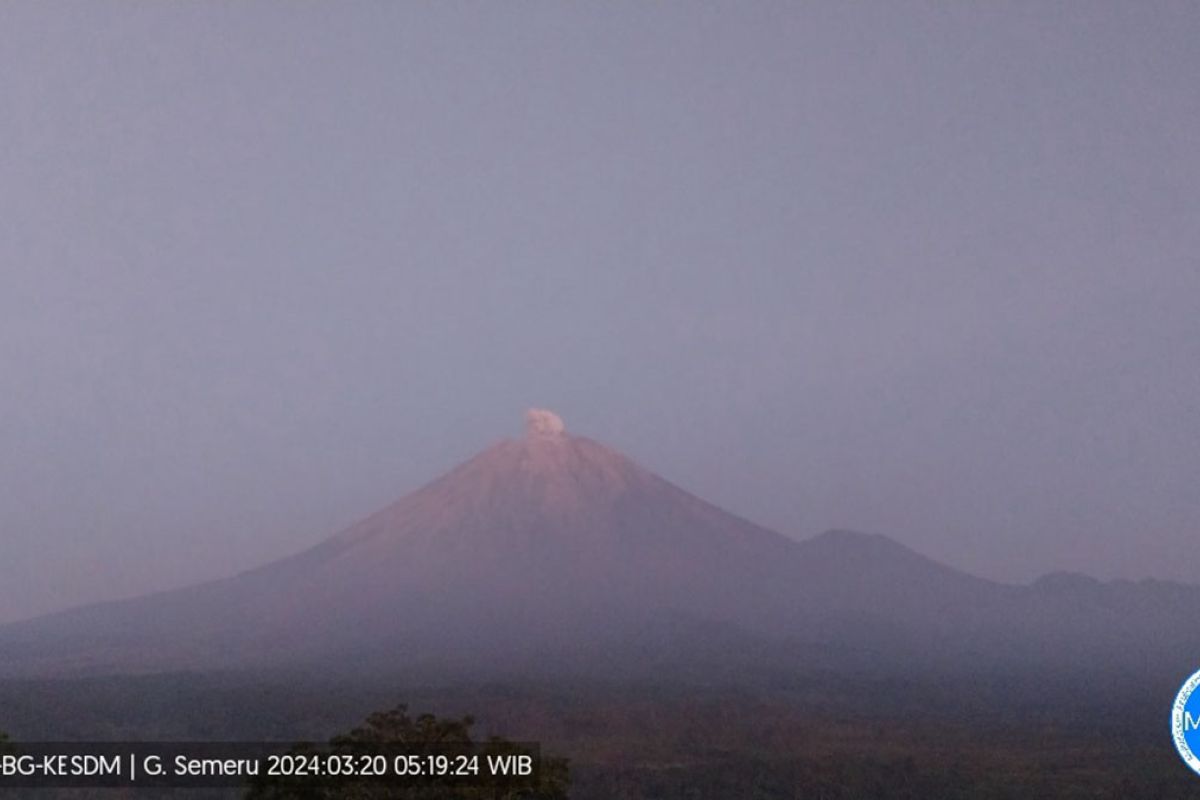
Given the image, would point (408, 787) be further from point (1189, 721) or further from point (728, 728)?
point (728, 728)

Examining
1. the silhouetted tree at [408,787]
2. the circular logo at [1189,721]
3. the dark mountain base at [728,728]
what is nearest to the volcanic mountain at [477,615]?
the dark mountain base at [728,728]

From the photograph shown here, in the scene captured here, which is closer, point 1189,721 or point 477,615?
point 1189,721

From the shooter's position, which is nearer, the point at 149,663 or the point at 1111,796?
the point at 1111,796

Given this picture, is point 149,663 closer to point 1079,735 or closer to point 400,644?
point 400,644

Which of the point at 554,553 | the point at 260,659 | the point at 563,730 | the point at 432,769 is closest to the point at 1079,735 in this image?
the point at 563,730

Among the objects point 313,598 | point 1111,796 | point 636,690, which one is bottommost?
point 1111,796

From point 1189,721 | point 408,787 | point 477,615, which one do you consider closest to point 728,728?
point 1189,721

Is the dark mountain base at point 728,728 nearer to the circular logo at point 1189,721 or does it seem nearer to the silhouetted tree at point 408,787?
the circular logo at point 1189,721
